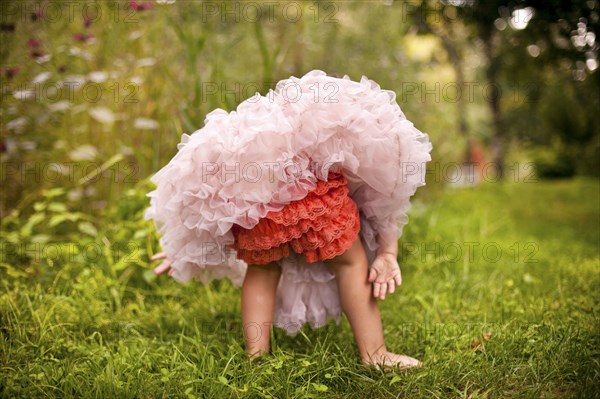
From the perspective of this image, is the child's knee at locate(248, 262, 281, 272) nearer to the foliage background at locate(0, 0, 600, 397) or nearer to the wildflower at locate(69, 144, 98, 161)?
the foliage background at locate(0, 0, 600, 397)

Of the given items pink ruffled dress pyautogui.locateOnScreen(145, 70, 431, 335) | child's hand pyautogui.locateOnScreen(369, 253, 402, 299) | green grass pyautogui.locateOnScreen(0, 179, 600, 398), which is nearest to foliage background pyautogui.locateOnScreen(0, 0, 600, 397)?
green grass pyautogui.locateOnScreen(0, 179, 600, 398)

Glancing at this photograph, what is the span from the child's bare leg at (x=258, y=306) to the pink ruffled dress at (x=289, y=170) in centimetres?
12

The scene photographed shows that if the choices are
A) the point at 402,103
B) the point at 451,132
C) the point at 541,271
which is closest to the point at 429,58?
the point at 451,132

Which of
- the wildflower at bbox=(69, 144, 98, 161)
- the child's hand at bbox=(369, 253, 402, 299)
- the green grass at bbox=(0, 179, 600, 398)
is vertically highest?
the wildflower at bbox=(69, 144, 98, 161)

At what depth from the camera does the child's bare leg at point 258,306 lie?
196 centimetres

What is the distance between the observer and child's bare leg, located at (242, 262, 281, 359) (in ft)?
6.43

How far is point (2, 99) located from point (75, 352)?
1833 millimetres

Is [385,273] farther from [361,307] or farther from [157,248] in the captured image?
[157,248]

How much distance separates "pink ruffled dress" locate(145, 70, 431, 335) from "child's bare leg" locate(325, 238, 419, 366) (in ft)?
0.41

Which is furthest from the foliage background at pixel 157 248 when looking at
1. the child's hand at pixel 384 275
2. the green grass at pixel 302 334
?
the child's hand at pixel 384 275

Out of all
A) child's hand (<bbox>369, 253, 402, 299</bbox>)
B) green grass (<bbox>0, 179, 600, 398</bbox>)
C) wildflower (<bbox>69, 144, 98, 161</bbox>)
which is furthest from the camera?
wildflower (<bbox>69, 144, 98, 161</bbox>)

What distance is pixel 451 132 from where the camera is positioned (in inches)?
232

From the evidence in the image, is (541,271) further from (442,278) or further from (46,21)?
(46,21)

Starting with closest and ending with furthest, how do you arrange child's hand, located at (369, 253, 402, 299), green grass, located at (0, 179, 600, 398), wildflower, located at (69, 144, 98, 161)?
green grass, located at (0, 179, 600, 398) → child's hand, located at (369, 253, 402, 299) → wildflower, located at (69, 144, 98, 161)
